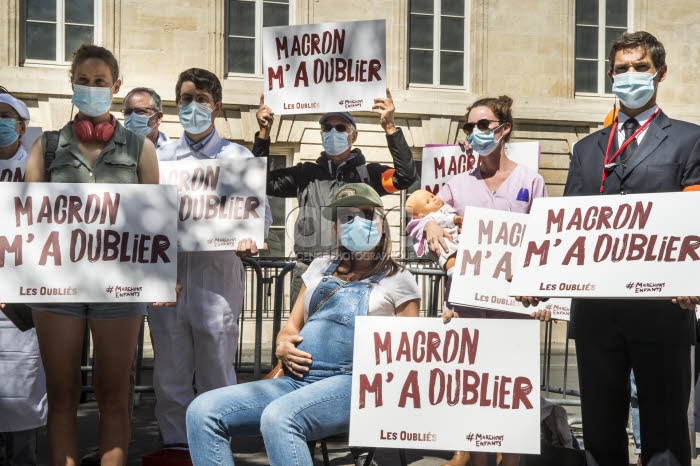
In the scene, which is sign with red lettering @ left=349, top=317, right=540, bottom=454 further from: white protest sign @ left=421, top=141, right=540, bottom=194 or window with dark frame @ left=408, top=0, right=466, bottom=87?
window with dark frame @ left=408, top=0, right=466, bottom=87

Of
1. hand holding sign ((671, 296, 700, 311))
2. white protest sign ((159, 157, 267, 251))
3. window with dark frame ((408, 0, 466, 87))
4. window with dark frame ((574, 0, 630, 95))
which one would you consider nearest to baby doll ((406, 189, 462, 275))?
white protest sign ((159, 157, 267, 251))

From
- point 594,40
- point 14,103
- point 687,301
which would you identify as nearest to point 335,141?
point 14,103

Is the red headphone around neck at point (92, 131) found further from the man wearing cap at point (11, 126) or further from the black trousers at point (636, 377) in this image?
the black trousers at point (636, 377)

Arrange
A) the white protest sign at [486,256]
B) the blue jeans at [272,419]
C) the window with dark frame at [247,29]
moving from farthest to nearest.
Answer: the window with dark frame at [247,29] < the white protest sign at [486,256] < the blue jeans at [272,419]

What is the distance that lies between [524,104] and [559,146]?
38.4 inches

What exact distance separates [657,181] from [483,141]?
1.48 meters

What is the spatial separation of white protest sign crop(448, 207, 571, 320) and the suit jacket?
0.65 m

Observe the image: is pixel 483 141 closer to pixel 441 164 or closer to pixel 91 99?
pixel 91 99

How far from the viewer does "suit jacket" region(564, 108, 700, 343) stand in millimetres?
4164

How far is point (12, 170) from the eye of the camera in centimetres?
567

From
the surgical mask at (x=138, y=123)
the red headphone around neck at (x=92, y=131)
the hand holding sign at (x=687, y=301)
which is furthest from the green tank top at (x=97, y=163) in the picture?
the hand holding sign at (x=687, y=301)

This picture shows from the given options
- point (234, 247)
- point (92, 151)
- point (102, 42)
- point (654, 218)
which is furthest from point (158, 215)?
point (102, 42)

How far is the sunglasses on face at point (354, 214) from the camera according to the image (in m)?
4.80

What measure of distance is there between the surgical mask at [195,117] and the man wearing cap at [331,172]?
18.9 inches
